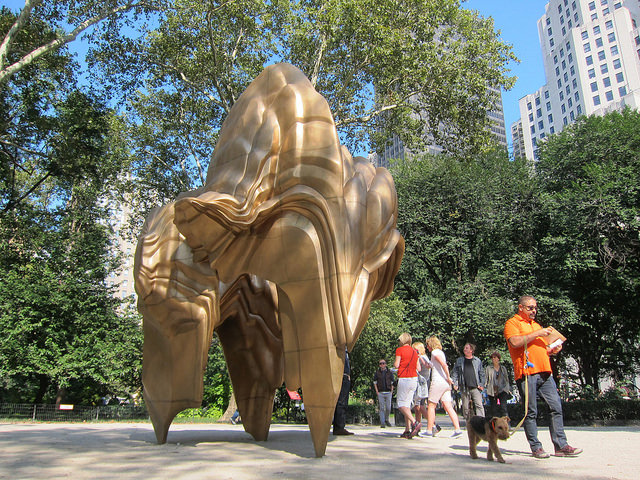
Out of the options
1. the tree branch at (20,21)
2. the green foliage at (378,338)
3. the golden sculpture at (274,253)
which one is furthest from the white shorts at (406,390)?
the tree branch at (20,21)

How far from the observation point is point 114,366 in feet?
74.4

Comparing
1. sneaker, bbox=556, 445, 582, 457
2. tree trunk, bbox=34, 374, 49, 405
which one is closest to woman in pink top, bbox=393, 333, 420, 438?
sneaker, bbox=556, 445, 582, 457

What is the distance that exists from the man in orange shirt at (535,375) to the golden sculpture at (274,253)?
87.9 inches

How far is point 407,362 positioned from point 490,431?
366 cm

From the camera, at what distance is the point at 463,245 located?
2588cm

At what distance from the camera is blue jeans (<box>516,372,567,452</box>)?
20.9 ft

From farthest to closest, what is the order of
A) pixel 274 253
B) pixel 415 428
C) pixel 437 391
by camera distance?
pixel 437 391 < pixel 415 428 < pixel 274 253

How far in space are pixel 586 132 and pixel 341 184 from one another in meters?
25.0

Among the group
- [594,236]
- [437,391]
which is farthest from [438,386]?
[594,236]

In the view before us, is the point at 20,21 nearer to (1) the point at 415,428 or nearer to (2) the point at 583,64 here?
(1) the point at 415,428

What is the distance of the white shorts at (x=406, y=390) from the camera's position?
949 cm

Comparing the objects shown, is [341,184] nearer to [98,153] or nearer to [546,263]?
[98,153]

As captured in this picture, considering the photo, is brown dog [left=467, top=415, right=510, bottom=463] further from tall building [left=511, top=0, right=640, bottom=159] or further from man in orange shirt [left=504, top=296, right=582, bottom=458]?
tall building [left=511, top=0, right=640, bottom=159]

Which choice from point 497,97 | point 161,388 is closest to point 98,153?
point 161,388
